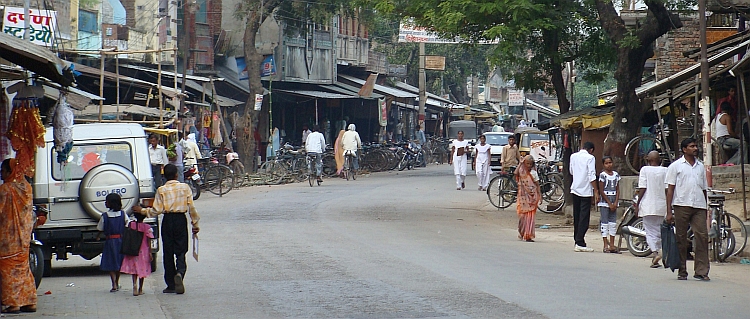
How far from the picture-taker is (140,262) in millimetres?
10430

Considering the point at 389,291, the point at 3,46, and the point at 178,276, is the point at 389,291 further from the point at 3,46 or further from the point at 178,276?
the point at 3,46

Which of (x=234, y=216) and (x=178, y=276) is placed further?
(x=234, y=216)

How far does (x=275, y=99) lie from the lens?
41000 millimetres

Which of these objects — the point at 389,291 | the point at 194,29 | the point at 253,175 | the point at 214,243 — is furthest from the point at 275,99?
the point at 389,291

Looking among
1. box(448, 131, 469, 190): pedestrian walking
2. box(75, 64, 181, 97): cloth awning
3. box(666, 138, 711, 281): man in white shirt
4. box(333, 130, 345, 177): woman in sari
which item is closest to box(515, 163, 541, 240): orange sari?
box(666, 138, 711, 281): man in white shirt

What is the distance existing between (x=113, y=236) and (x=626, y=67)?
11.6 metres

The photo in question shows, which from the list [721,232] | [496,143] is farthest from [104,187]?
[496,143]

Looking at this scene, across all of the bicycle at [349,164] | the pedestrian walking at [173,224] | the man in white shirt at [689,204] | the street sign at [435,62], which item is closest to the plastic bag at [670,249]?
the man in white shirt at [689,204]

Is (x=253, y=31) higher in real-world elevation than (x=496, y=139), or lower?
higher

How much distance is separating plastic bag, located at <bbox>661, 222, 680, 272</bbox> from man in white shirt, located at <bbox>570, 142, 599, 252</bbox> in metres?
3.25

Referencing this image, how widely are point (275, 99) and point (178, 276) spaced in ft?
102

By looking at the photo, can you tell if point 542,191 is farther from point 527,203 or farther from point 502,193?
point 527,203

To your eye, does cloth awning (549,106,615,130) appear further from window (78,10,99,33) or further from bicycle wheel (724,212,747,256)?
window (78,10,99,33)

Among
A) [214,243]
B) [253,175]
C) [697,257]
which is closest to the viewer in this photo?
[697,257]
